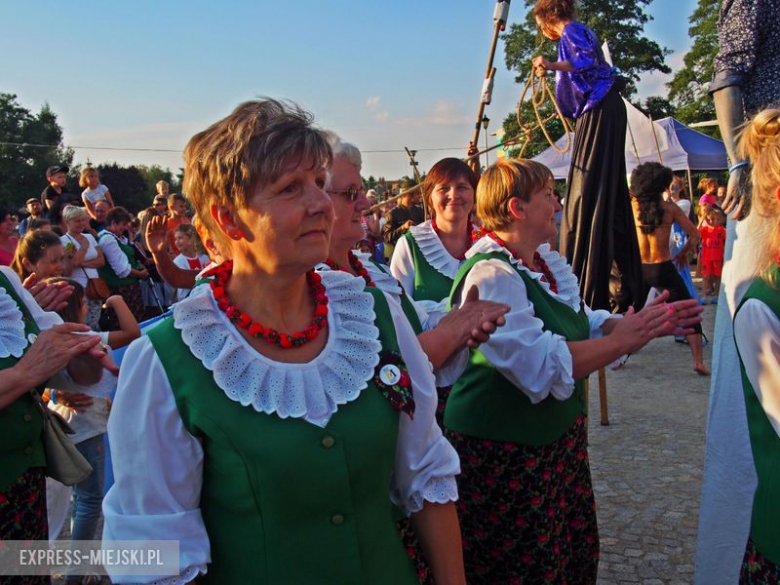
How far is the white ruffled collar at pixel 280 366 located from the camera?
1.48 meters

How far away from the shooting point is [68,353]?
2.20 meters

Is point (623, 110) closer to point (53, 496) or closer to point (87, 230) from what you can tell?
point (53, 496)

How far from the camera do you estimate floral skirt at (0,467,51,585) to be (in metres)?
2.30

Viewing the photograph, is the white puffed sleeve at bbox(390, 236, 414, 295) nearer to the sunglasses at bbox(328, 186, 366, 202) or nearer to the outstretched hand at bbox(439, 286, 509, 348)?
the sunglasses at bbox(328, 186, 366, 202)

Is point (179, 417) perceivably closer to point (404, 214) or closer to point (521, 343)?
point (521, 343)

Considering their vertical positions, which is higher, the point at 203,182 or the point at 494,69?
the point at 494,69

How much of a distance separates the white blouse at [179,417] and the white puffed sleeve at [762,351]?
0.91 m

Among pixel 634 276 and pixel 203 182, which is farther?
pixel 634 276

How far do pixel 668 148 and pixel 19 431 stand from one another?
1671cm

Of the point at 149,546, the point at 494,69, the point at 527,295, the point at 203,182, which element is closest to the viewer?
the point at 149,546

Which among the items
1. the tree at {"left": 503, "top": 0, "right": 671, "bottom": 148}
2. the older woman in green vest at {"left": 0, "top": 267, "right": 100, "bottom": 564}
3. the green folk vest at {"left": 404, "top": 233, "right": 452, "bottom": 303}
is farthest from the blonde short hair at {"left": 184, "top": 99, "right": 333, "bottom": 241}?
the tree at {"left": 503, "top": 0, "right": 671, "bottom": 148}

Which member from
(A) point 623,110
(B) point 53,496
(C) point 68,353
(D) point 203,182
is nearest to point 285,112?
(D) point 203,182

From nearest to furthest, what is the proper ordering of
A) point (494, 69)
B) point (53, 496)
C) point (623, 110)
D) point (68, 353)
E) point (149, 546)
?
point (149, 546), point (68, 353), point (53, 496), point (623, 110), point (494, 69)

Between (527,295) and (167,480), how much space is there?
65.8 inches
